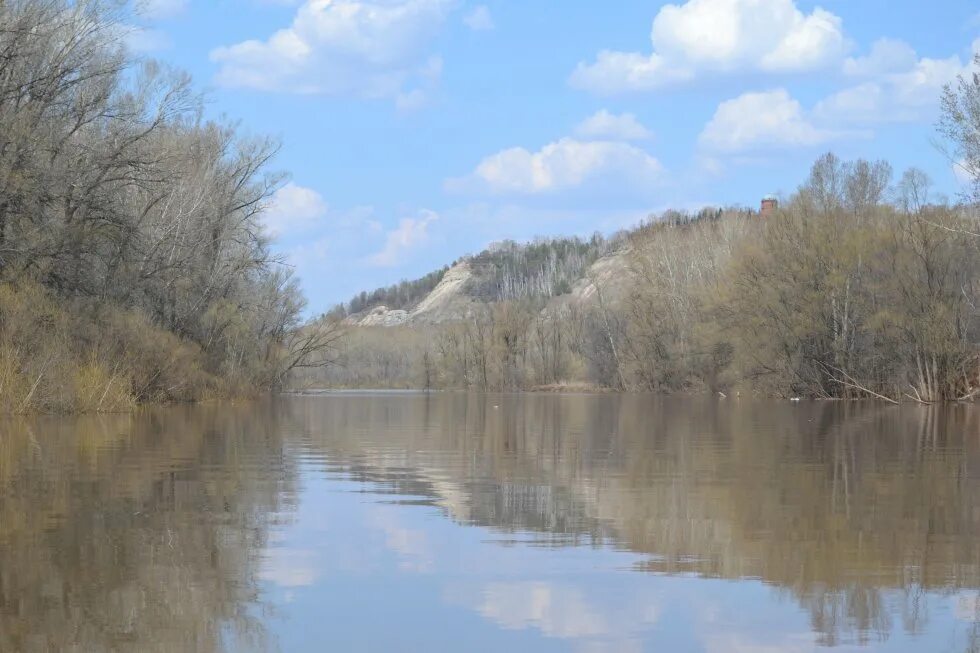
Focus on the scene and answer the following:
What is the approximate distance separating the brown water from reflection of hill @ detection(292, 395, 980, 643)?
0.13 feet

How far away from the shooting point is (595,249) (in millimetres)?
194500

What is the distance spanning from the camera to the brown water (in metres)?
5.59

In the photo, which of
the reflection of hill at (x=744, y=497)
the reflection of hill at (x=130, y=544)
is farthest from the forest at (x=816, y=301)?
the reflection of hill at (x=130, y=544)

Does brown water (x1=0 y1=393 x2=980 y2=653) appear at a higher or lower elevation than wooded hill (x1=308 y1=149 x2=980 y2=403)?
lower

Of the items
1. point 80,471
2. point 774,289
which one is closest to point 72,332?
point 80,471

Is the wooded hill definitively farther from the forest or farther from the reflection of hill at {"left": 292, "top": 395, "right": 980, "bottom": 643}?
the reflection of hill at {"left": 292, "top": 395, "right": 980, "bottom": 643}

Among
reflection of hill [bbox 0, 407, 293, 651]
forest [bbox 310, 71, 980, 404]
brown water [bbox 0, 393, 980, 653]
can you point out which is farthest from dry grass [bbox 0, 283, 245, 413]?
forest [bbox 310, 71, 980, 404]

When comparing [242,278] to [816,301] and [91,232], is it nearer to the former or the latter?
[91,232]

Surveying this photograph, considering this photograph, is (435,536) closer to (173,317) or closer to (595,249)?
(173,317)

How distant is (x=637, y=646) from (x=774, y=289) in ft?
175

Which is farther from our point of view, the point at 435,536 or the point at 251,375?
the point at 251,375

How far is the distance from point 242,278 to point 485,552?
42690 mm

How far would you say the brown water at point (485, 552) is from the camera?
5.59m

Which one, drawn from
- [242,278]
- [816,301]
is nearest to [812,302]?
[816,301]
